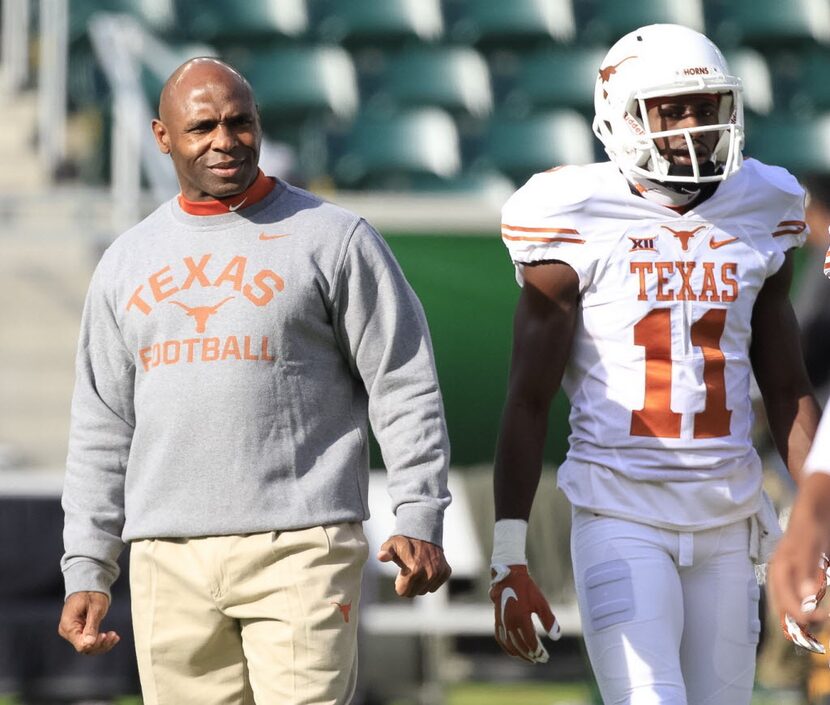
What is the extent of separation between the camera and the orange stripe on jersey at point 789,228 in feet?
10.6

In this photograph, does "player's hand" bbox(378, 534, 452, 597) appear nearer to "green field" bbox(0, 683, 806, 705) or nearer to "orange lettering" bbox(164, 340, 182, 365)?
"orange lettering" bbox(164, 340, 182, 365)

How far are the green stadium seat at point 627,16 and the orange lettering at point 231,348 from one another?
875 cm

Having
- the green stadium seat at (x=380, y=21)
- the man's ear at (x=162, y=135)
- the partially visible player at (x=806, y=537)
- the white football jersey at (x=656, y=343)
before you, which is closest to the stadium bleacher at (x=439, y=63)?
the green stadium seat at (x=380, y=21)

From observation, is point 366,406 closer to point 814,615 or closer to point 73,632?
point 73,632

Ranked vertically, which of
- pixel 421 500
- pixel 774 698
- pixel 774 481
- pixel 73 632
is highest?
pixel 421 500

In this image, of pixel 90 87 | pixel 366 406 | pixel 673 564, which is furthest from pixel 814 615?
pixel 90 87

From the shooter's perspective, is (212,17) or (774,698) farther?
(212,17)

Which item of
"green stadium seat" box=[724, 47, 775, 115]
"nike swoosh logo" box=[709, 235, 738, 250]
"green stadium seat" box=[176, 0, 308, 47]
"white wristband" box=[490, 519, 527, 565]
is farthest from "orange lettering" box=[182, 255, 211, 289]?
"green stadium seat" box=[724, 47, 775, 115]

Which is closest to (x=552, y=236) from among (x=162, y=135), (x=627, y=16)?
(x=162, y=135)

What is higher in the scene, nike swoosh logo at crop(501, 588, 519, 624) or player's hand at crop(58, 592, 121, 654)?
nike swoosh logo at crop(501, 588, 519, 624)

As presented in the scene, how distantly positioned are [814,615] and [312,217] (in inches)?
48.8

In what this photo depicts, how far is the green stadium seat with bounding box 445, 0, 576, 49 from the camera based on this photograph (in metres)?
11.3

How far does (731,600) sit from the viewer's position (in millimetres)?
3049

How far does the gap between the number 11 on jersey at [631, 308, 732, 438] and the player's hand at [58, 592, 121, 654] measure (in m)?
1.04
